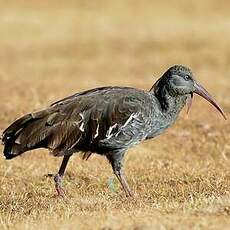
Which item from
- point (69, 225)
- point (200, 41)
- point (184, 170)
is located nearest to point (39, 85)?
point (184, 170)

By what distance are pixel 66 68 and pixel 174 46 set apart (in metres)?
4.58

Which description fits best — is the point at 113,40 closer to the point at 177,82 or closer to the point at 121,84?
the point at 121,84

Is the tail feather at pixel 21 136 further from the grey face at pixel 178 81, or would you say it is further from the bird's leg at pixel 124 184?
the grey face at pixel 178 81

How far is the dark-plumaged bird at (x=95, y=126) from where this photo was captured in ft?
30.7

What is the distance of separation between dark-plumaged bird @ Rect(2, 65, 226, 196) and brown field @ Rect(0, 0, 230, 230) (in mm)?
547

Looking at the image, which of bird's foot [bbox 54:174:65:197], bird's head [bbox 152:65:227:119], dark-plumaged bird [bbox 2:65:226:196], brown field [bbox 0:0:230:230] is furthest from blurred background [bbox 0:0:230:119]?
dark-plumaged bird [bbox 2:65:226:196]

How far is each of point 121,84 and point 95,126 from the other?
10819mm

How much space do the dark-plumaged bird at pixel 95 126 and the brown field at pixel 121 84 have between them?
0.55 metres

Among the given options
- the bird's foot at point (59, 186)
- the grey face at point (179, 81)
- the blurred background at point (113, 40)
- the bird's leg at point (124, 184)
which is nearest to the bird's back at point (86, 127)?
the bird's leg at point (124, 184)

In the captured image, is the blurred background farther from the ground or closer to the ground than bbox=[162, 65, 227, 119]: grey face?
closer to the ground

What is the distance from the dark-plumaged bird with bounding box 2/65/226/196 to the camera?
935 centimetres

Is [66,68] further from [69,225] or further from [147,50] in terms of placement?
[69,225]

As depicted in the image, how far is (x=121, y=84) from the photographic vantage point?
20188 mm

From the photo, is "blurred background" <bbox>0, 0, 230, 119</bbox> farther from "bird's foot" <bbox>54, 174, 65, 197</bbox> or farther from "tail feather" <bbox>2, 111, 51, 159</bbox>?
"tail feather" <bbox>2, 111, 51, 159</bbox>
